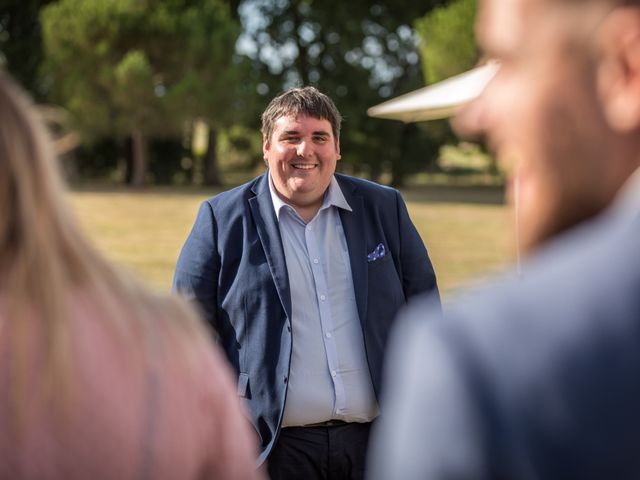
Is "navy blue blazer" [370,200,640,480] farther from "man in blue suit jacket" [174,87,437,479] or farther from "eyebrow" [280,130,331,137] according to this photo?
"eyebrow" [280,130,331,137]

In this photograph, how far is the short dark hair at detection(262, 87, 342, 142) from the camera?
3998mm

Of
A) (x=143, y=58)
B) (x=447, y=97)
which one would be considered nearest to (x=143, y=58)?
(x=143, y=58)

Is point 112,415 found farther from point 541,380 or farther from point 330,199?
point 330,199

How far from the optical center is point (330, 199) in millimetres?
3854

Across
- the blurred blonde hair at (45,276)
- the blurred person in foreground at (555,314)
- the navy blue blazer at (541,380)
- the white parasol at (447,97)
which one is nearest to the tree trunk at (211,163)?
the white parasol at (447,97)

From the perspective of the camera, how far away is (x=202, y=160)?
47.1 meters

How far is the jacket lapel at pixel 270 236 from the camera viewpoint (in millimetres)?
3584

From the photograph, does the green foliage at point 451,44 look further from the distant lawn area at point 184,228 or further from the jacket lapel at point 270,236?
the jacket lapel at point 270,236

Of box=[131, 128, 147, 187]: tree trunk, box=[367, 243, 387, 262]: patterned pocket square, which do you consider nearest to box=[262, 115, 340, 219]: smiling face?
box=[367, 243, 387, 262]: patterned pocket square

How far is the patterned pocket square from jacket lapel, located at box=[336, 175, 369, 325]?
1.0 inches

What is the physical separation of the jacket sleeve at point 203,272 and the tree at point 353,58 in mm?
38321

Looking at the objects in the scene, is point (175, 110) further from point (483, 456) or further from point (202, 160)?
point (483, 456)

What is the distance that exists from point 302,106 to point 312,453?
149cm

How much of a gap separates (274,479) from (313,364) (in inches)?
19.2
